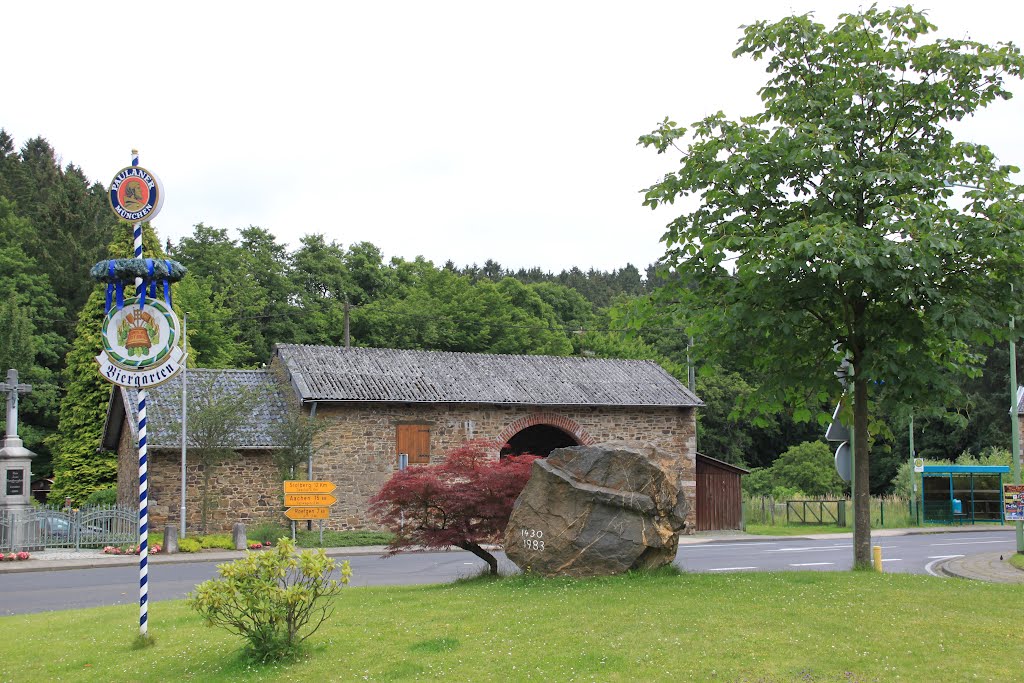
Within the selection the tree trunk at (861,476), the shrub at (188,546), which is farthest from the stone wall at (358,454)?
the tree trunk at (861,476)

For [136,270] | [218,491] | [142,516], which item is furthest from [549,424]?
[136,270]

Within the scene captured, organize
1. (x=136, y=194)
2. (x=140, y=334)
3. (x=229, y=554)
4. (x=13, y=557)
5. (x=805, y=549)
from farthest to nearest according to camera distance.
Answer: (x=805, y=549) < (x=229, y=554) < (x=13, y=557) < (x=136, y=194) < (x=140, y=334)

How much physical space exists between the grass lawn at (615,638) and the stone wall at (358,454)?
15.7m

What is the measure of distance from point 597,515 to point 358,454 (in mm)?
17915

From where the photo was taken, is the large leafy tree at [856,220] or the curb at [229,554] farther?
the curb at [229,554]

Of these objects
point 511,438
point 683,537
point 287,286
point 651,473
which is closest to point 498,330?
point 287,286

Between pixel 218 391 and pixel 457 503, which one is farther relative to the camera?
pixel 218 391

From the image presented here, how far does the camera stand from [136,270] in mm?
10141

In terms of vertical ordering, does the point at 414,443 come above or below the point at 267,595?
above

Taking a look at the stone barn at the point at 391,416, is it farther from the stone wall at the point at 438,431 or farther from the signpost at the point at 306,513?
the signpost at the point at 306,513

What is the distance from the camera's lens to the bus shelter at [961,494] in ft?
127

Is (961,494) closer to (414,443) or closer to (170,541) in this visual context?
(414,443)

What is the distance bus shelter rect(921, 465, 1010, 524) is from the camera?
127 feet

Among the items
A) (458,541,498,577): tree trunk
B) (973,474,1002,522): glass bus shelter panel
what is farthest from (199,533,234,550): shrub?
(973,474,1002,522): glass bus shelter panel
